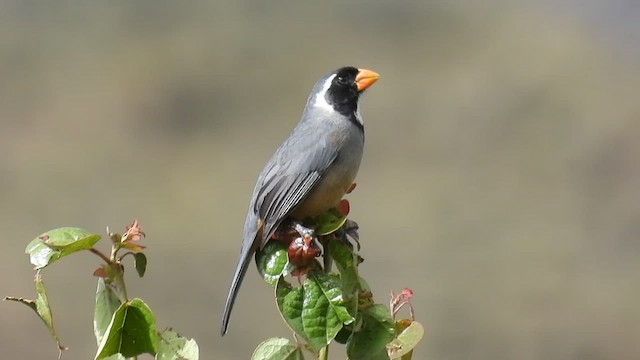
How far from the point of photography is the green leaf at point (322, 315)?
1.41m

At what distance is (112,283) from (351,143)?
4.38ft

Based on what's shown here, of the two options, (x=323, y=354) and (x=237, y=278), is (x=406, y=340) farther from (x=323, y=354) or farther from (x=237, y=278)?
(x=237, y=278)

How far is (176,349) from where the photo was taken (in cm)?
142

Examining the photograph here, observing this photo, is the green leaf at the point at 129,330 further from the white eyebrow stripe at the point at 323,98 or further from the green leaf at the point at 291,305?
the white eyebrow stripe at the point at 323,98

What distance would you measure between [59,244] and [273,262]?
410mm

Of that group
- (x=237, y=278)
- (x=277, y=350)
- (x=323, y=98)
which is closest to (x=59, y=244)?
(x=277, y=350)

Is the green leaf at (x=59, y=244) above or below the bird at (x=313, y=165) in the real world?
above

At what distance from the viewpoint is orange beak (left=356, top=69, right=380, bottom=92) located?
117 inches

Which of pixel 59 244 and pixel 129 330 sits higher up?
pixel 59 244

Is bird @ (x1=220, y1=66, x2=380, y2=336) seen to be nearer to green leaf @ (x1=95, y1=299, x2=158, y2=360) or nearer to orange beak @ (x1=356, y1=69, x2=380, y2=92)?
orange beak @ (x1=356, y1=69, x2=380, y2=92)

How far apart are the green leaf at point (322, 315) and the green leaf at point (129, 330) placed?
220 millimetres

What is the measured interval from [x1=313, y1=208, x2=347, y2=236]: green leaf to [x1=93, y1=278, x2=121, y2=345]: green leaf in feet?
1.24

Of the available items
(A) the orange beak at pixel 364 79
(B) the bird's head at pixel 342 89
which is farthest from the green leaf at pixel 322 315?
(A) the orange beak at pixel 364 79

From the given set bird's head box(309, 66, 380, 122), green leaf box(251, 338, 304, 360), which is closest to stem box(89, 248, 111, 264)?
green leaf box(251, 338, 304, 360)
